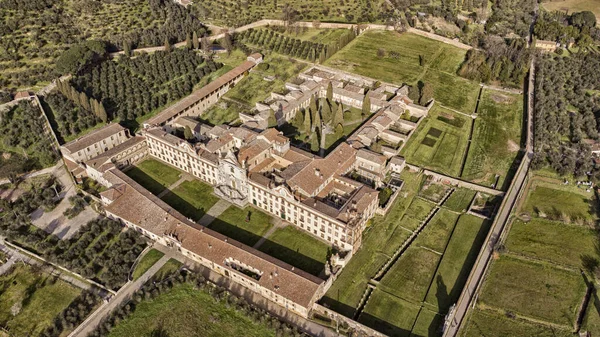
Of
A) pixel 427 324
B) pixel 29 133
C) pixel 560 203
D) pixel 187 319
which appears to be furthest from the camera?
pixel 29 133

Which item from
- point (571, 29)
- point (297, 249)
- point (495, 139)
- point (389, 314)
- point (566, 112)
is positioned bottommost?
point (297, 249)

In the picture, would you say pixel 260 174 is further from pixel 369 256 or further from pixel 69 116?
pixel 69 116

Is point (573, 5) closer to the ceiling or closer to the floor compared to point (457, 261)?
closer to the ceiling

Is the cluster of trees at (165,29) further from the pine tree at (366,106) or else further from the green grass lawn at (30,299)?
the green grass lawn at (30,299)

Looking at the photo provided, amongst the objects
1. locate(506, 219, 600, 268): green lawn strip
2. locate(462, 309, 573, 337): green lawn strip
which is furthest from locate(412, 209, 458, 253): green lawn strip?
locate(462, 309, 573, 337): green lawn strip

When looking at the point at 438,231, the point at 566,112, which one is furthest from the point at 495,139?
the point at 438,231

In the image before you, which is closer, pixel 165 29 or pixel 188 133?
pixel 188 133

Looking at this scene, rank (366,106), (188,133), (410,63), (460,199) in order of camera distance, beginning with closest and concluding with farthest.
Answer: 1. (460,199)
2. (188,133)
3. (366,106)
4. (410,63)
